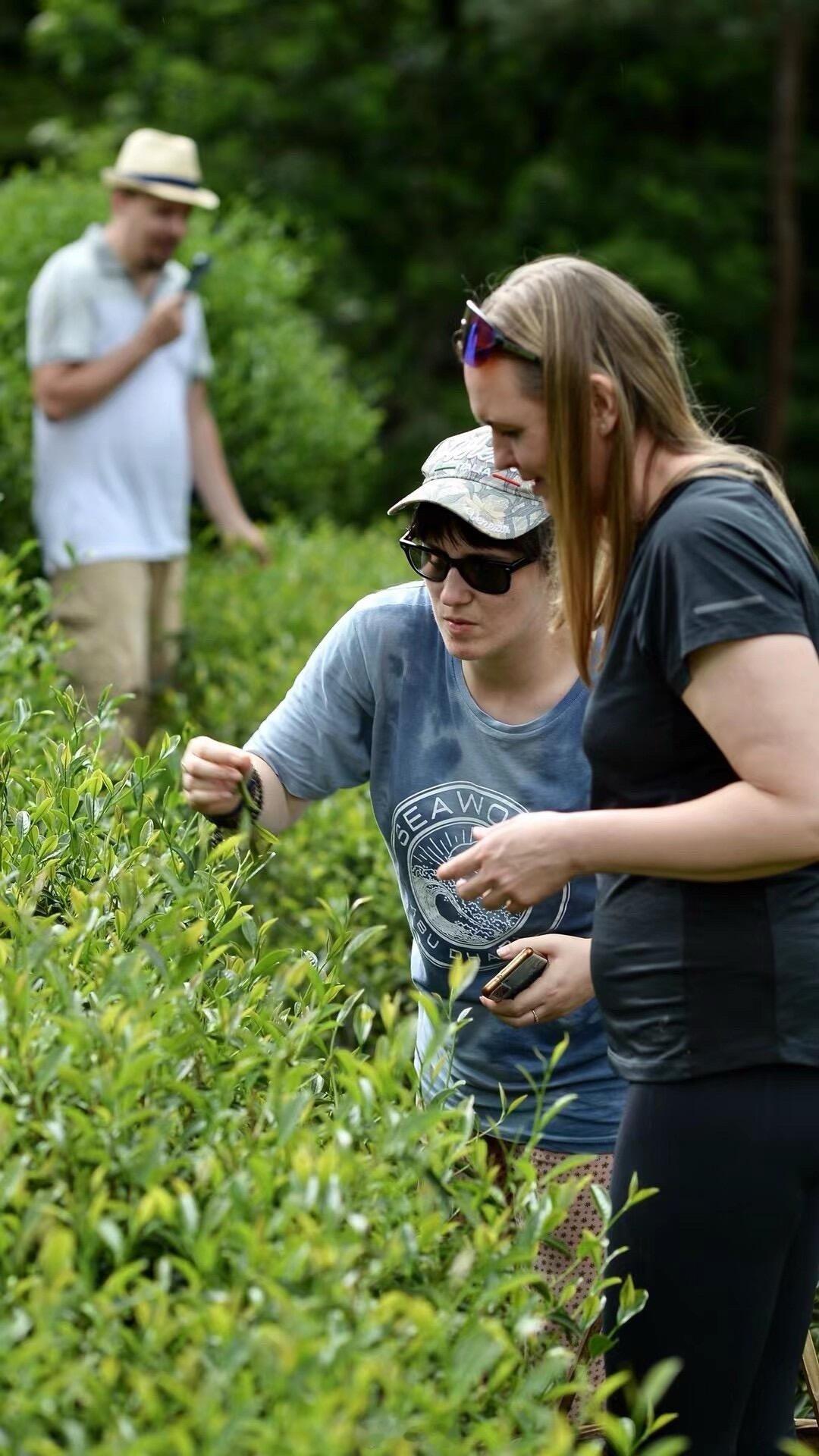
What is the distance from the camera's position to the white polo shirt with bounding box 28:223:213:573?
6398 millimetres

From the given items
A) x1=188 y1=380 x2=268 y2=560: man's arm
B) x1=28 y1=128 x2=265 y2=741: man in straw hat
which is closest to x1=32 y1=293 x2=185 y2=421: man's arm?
x1=28 y1=128 x2=265 y2=741: man in straw hat

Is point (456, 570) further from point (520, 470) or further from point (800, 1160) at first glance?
point (800, 1160)

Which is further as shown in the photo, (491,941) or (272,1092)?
(491,941)

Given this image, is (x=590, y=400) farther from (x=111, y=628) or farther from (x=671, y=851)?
(x=111, y=628)

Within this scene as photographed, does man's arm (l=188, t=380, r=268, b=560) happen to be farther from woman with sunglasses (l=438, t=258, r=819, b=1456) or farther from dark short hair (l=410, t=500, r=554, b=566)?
woman with sunglasses (l=438, t=258, r=819, b=1456)

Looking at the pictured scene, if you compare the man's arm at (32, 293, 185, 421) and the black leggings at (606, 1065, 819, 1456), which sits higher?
the man's arm at (32, 293, 185, 421)

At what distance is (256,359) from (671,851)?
693cm

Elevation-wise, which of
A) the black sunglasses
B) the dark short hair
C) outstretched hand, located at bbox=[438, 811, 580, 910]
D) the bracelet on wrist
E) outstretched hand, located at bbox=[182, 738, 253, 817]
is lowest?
the bracelet on wrist

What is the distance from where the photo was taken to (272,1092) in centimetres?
192

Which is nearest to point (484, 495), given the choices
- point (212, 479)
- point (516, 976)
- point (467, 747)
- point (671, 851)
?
point (467, 747)

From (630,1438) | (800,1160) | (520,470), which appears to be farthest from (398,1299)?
(520,470)

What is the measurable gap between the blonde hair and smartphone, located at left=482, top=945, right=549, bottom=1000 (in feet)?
2.00

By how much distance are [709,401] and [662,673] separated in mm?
17821

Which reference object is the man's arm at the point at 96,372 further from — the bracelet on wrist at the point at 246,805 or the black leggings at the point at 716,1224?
the black leggings at the point at 716,1224
